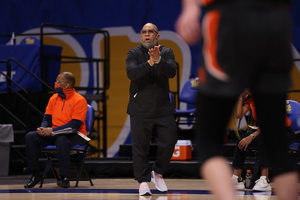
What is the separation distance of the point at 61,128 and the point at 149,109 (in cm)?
145

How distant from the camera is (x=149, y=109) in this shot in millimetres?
5406

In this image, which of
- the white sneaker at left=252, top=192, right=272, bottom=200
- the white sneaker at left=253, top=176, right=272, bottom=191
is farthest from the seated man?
the white sneaker at left=252, top=192, right=272, bottom=200

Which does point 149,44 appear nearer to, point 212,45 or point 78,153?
point 78,153

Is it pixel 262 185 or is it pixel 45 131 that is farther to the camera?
pixel 45 131

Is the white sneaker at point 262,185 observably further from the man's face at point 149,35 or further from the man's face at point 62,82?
the man's face at point 62,82

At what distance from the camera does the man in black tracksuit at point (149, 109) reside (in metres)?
5.36

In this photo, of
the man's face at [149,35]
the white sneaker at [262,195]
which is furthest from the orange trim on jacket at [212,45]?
the man's face at [149,35]

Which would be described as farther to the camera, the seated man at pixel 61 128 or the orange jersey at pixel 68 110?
the orange jersey at pixel 68 110

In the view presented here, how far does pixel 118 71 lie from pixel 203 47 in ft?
31.2

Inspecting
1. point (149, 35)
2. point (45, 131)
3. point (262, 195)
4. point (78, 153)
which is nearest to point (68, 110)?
point (45, 131)

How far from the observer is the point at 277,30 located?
74.0 inches

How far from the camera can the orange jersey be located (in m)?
6.60

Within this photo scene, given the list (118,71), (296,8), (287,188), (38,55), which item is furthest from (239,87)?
(118,71)

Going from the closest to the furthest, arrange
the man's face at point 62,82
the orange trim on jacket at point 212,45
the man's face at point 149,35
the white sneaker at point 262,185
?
the orange trim on jacket at point 212,45
the man's face at point 149,35
the white sneaker at point 262,185
the man's face at point 62,82
